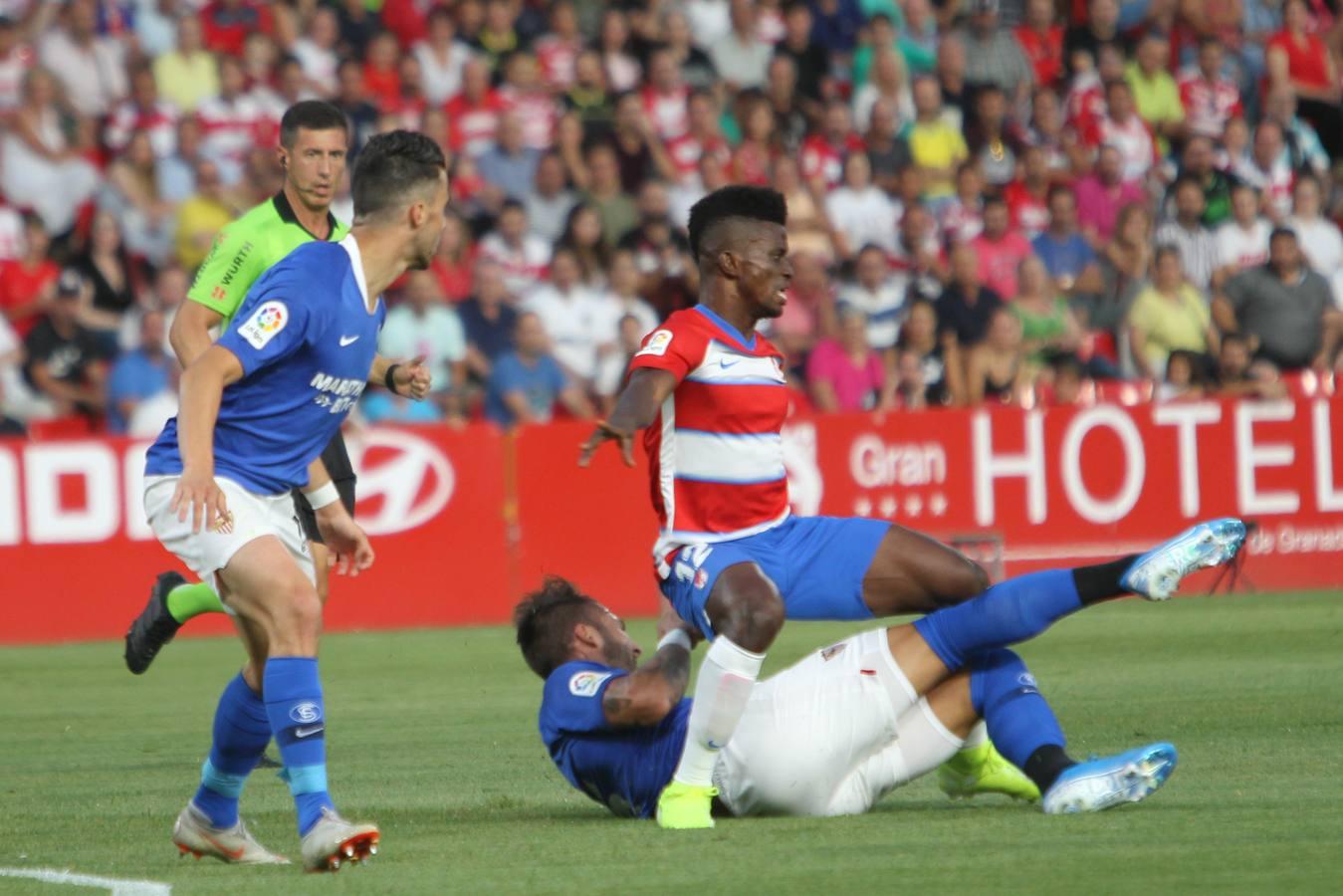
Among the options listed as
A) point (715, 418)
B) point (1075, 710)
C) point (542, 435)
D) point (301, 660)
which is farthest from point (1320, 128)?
point (301, 660)

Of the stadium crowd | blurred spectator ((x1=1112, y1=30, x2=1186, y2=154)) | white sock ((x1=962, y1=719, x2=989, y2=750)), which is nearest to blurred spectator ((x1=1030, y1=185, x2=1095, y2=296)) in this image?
the stadium crowd

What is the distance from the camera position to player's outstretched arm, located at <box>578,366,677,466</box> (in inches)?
259

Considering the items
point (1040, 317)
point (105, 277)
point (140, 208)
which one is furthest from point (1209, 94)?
point (105, 277)

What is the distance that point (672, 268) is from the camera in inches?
697

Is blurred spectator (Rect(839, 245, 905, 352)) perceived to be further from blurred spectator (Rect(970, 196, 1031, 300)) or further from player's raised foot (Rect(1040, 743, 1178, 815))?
player's raised foot (Rect(1040, 743, 1178, 815))

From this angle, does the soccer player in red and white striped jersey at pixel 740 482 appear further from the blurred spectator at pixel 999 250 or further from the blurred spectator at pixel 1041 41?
the blurred spectator at pixel 1041 41

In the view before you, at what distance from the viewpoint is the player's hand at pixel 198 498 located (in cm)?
589

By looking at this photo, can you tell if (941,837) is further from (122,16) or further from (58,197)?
(122,16)

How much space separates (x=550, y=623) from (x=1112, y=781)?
1.82 m

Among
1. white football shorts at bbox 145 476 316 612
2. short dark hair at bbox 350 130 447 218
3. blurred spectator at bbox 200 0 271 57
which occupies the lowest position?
white football shorts at bbox 145 476 316 612

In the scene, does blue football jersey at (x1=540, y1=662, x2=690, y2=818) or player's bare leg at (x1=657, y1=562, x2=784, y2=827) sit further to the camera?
blue football jersey at (x1=540, y1=662, x2=690, y2=818)

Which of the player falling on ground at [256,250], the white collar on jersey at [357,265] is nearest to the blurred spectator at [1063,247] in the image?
the player falling on ground at [256,250]

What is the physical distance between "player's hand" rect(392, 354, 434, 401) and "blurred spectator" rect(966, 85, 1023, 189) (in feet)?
43.6

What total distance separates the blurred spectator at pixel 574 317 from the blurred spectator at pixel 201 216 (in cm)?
243
